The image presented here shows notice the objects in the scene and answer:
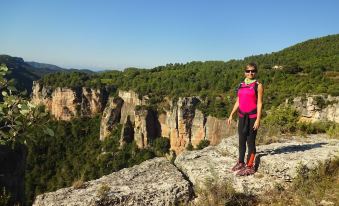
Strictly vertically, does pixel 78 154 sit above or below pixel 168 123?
below

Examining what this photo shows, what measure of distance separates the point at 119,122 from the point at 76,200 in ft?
241

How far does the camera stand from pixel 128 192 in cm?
605

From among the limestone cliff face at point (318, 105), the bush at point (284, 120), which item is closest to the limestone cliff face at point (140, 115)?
the limestone cliff face at point (318, 105)

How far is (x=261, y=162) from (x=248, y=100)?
1.13 m

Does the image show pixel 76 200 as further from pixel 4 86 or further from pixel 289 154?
pixel 289 154

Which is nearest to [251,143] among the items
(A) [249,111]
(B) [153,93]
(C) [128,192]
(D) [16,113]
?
(A) [249,111]

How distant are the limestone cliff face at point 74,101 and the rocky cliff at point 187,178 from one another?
81.2 metres

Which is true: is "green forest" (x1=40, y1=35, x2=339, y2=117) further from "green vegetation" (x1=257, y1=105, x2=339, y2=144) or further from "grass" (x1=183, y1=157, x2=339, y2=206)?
"grass" (x1=183, y1=157, x2=339, y2=206)

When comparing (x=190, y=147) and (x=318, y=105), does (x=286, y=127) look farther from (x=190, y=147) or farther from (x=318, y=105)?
(x=190, y=147)

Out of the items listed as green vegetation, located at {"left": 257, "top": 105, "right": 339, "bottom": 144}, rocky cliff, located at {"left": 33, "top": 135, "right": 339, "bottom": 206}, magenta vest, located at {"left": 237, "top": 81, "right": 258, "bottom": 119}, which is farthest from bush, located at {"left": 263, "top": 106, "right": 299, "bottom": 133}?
magenta vest, located at {"left": 237, "top": 81, "right": 258, "bottom": 119}

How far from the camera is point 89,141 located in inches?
3219

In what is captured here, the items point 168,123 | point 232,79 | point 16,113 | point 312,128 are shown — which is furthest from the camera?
point 232,79

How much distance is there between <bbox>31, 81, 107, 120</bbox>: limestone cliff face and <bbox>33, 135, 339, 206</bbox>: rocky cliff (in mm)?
81238

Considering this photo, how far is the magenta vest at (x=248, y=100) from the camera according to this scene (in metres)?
6.78
